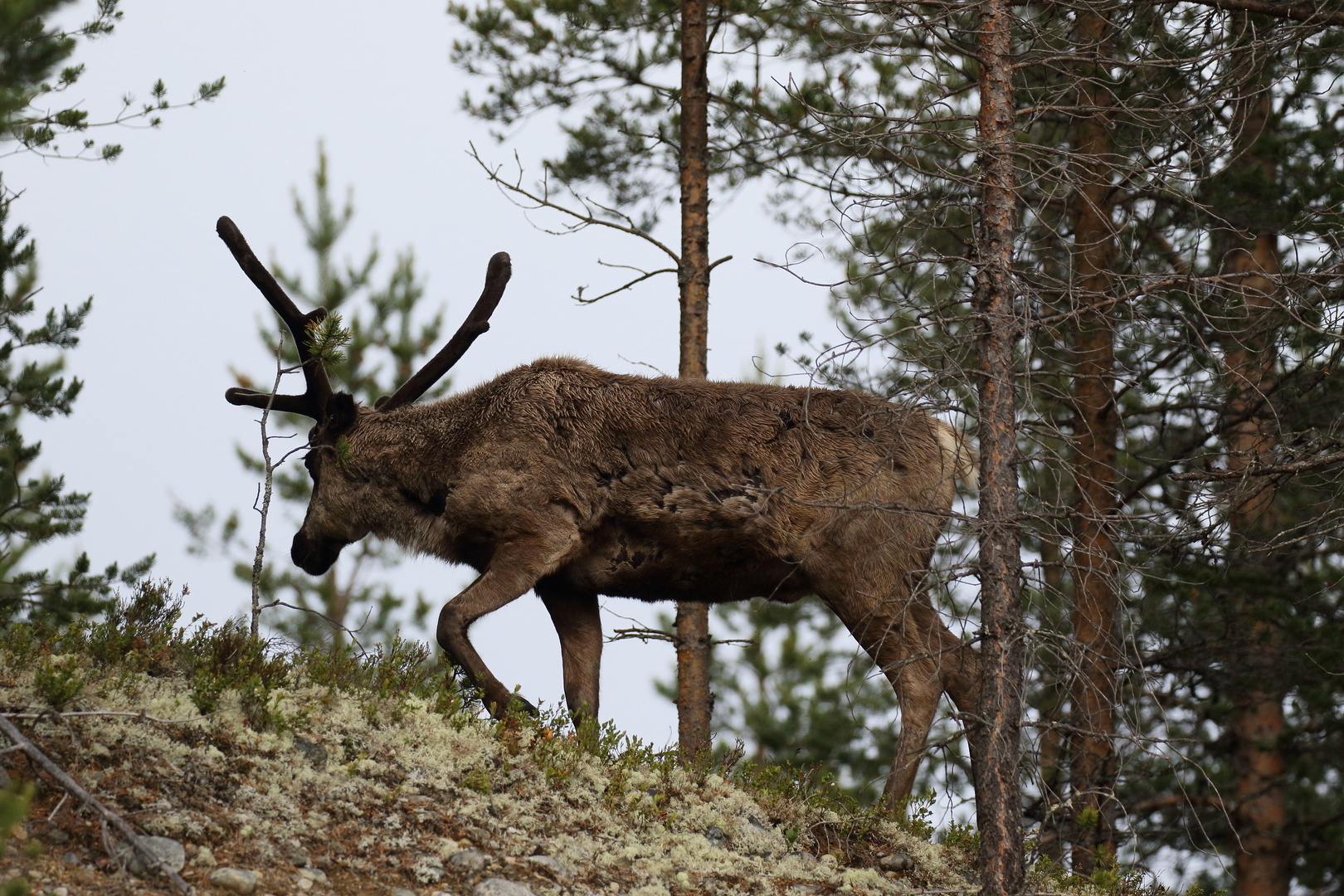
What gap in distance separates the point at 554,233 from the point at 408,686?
546 cm

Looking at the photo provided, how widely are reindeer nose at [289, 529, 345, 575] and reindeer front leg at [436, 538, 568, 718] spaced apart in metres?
1.82

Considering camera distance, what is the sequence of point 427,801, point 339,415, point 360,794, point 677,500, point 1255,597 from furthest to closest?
point 1255,597
point 339,415
point 677,500
point 427,801
point 360,794

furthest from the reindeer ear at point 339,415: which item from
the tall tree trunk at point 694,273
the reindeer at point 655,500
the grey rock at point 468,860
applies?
the grey rock at point 468,860

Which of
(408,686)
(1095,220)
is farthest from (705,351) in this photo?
(408,686)

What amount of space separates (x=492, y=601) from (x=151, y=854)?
9.89 ft

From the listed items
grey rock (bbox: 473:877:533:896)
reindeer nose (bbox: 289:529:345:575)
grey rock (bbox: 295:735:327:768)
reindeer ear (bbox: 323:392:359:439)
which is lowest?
grey rock (bbox: 473:877:533:896)

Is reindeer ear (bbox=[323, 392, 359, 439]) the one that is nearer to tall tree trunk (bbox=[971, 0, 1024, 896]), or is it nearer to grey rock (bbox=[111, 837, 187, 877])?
grey rock (bbox=[111, 837, 187, 877])

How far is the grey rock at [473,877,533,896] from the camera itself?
4.59m

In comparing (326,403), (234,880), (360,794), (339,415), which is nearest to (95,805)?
(234,880)

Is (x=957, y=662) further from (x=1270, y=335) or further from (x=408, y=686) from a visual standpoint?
(x=408, y=686)

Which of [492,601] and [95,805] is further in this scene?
[492,601]

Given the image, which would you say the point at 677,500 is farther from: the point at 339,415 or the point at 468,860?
the point at 468,860

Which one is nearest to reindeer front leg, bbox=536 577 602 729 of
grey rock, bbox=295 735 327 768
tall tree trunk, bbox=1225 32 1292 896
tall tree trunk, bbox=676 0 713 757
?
tall tree trunk, bbox=676 0 713 757

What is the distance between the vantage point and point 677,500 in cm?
723
